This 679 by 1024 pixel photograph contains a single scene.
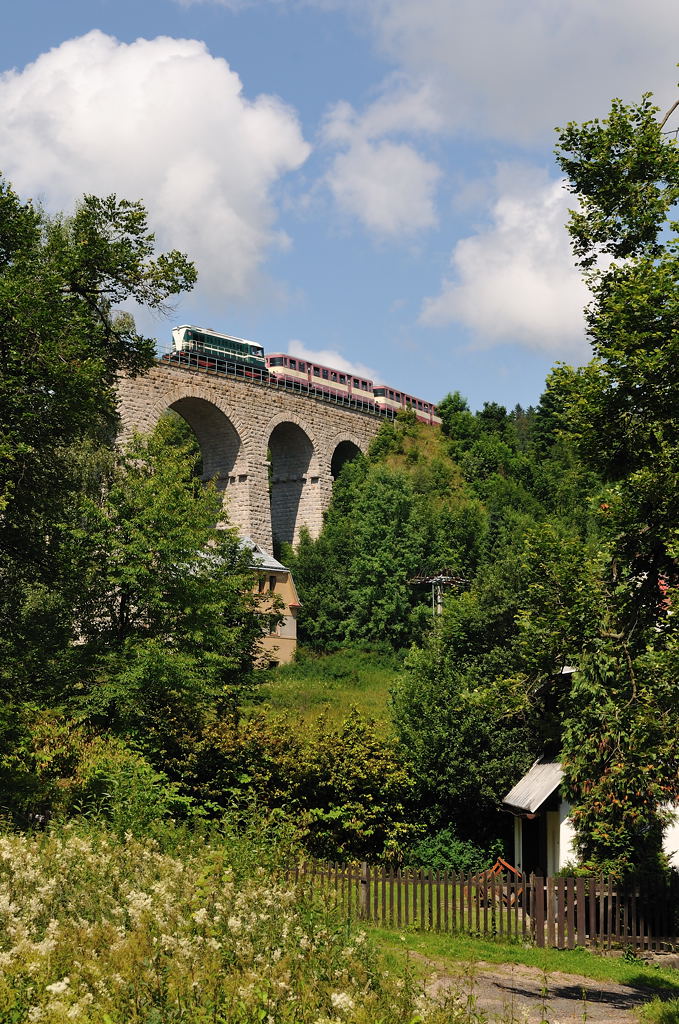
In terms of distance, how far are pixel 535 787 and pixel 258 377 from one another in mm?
35315

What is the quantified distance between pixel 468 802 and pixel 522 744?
6.27 ft

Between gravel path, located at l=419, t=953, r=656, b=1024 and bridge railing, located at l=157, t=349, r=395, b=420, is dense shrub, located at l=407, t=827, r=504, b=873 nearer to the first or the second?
gravel path, located at l=419, t=953, r=656, b=1024

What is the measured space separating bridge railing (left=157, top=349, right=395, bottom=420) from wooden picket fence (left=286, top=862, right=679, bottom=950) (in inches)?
1331

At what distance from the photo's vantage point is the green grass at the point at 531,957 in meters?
14.7

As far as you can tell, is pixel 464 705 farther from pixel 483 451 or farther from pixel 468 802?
pixel 483 451

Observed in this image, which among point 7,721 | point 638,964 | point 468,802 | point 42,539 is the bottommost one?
point 638,964

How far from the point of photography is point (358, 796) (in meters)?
22.0

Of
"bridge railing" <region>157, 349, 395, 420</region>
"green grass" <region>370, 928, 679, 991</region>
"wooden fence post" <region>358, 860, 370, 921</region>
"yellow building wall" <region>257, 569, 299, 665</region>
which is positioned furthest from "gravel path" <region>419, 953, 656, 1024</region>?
"bridge railing" <region>157, 349, 395, 420</region>

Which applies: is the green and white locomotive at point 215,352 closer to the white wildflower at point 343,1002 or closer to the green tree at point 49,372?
the green tree at point 49,372

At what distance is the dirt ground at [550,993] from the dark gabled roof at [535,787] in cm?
548

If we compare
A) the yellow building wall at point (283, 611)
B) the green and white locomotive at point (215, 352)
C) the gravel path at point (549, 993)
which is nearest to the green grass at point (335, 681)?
the yellow building wall at point (283, 611)

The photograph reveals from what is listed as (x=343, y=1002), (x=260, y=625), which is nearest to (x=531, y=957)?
(x=343, y=1002)

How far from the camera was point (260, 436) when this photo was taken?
172 feet

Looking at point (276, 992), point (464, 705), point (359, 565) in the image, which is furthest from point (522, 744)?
point (359, 565)
